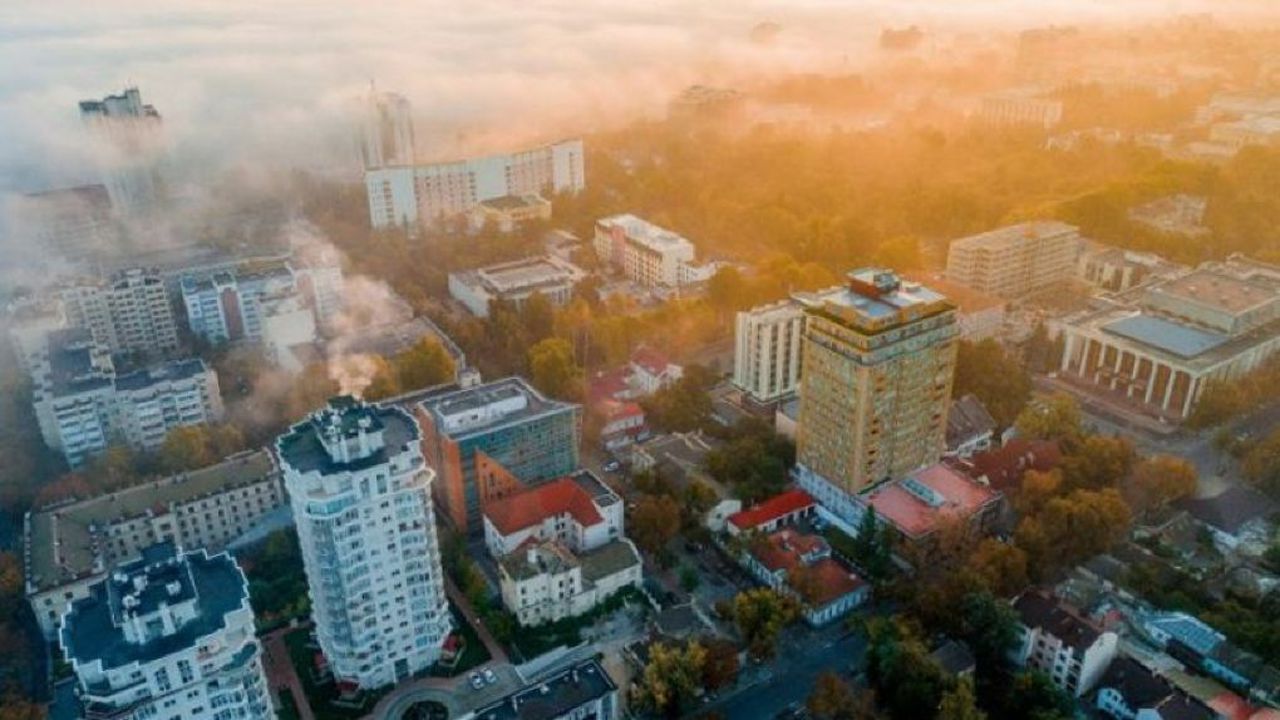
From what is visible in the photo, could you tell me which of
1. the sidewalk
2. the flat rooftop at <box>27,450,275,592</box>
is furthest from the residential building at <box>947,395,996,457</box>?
the flat rooftop at <box>27,450,275,592</box>

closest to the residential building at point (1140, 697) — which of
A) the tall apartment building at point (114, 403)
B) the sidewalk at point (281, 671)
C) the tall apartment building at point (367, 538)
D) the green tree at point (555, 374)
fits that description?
the tall apartment building at point (367, 538)

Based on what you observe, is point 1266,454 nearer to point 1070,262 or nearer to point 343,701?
point 1070,262

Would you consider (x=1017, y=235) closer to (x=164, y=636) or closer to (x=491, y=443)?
(x=491, y=443)

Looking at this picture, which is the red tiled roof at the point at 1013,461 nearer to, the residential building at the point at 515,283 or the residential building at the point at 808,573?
the residential building at the point at 808,573

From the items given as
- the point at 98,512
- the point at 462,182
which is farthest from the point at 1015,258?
the point at 98,512

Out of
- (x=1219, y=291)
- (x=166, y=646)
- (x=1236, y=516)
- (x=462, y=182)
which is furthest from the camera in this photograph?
(x=462, y=182)

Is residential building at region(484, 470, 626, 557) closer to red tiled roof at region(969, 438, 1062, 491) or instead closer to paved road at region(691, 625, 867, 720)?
paved road at region(691, 625, 867, 720)

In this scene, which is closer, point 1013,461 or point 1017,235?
point 1013,461
